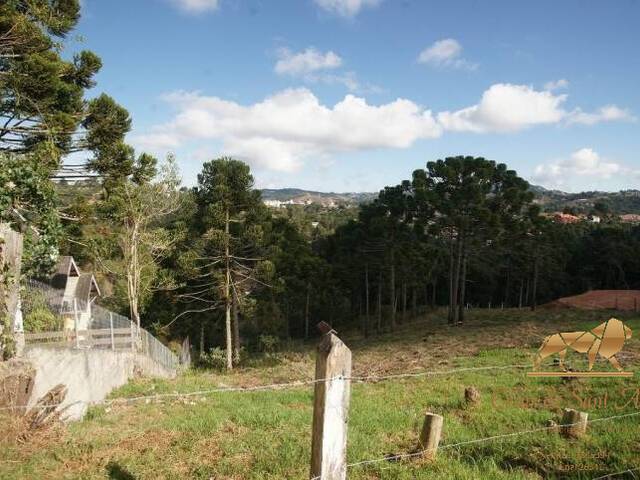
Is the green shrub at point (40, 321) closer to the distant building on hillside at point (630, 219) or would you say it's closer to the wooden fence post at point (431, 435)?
the wooden fence post at point (431, 435)

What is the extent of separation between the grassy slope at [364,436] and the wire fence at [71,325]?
5.80 meters

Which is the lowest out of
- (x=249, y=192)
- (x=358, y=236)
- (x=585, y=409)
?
(x=585, y=409)

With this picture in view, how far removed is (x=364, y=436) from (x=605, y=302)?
32.1 meters

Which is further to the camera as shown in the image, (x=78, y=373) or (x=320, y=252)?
(x=320, y=252)

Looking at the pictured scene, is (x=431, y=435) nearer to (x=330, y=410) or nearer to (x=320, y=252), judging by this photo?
(x=330, y=410)

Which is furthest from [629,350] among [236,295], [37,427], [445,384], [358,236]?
[358,236]

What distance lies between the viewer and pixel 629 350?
40.7 ft

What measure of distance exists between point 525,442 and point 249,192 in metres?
18.0

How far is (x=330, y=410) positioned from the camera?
294 centimetres

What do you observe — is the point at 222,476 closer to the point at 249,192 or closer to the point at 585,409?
the point at 585,409

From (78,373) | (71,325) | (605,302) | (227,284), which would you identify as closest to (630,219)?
(605,302)

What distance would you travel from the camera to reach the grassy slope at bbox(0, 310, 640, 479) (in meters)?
4.79

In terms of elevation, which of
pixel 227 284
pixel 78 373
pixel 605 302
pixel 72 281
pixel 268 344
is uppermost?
pixel 227 284

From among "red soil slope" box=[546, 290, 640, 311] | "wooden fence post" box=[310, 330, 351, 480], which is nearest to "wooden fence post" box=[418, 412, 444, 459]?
"wooden fence post" box=[310, 330, 351, 480]
